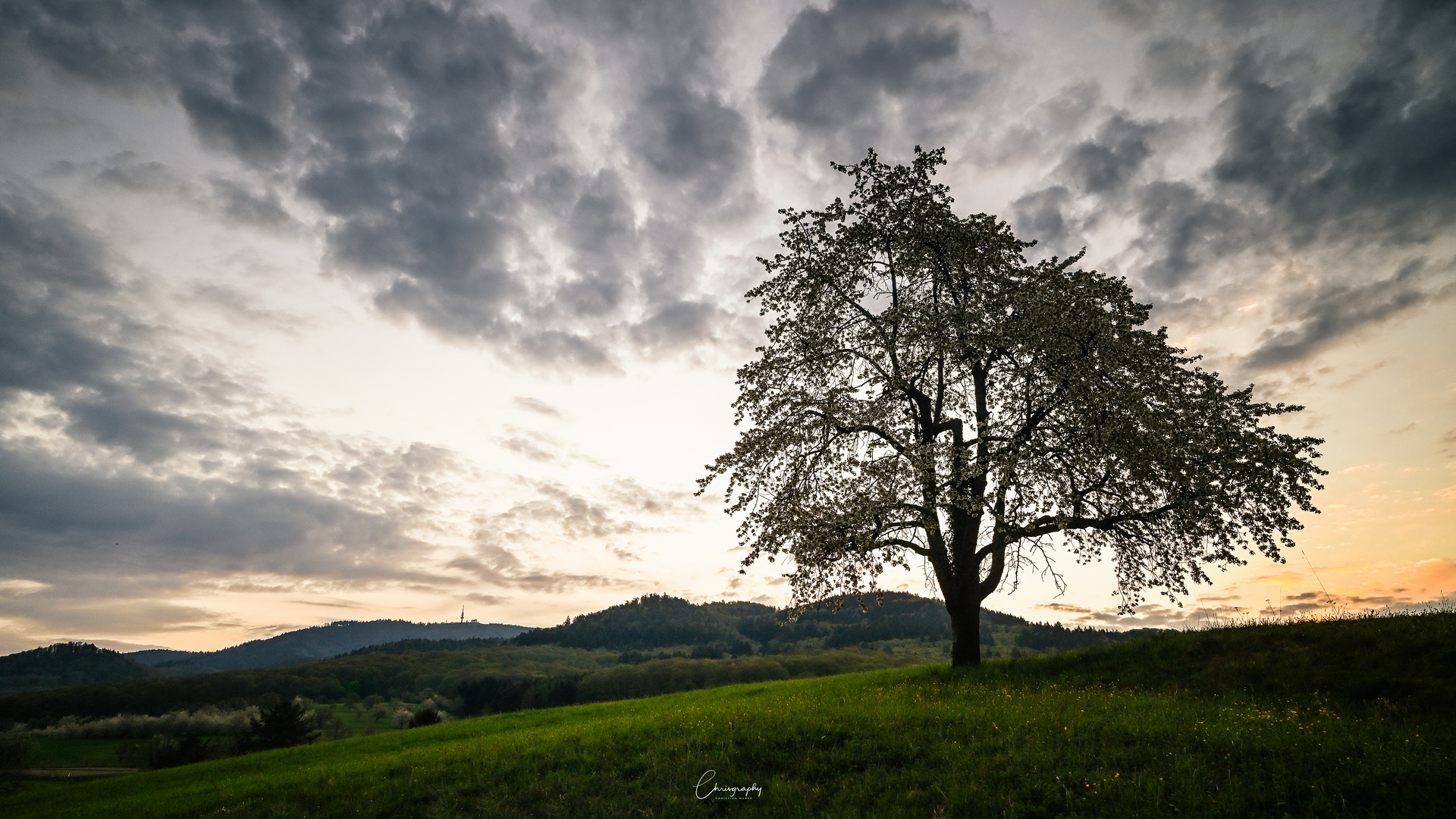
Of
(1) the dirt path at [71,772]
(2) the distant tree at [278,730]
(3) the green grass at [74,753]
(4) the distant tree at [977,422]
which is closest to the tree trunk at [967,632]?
(4) the distant tree at [977,422]

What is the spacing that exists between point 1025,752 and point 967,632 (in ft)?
42.2

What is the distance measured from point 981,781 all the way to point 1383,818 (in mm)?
4760

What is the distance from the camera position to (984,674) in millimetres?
20906

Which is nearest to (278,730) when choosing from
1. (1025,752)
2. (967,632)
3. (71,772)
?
(71,772)

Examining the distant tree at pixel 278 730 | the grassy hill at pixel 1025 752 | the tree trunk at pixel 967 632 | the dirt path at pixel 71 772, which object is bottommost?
the dirt path at pixel 71 772

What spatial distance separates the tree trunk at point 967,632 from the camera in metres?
22.6

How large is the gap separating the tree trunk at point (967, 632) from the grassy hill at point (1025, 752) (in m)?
1.24

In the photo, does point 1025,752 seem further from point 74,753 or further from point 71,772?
point 74,753

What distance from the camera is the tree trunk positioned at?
22.6 metres

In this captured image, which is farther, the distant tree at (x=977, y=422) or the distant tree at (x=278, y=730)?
the distant tree at (x=278, y=730)

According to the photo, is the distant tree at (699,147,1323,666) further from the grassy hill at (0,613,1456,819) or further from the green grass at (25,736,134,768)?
the green grass at (25,736,134,768)

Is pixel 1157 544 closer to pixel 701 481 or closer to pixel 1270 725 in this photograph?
pixel 1270 725

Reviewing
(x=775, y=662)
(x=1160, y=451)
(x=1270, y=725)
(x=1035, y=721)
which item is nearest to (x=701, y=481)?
(x=1035, y=721)

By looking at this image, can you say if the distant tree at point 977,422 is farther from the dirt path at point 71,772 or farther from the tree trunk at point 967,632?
the dirt path at point 71,772
